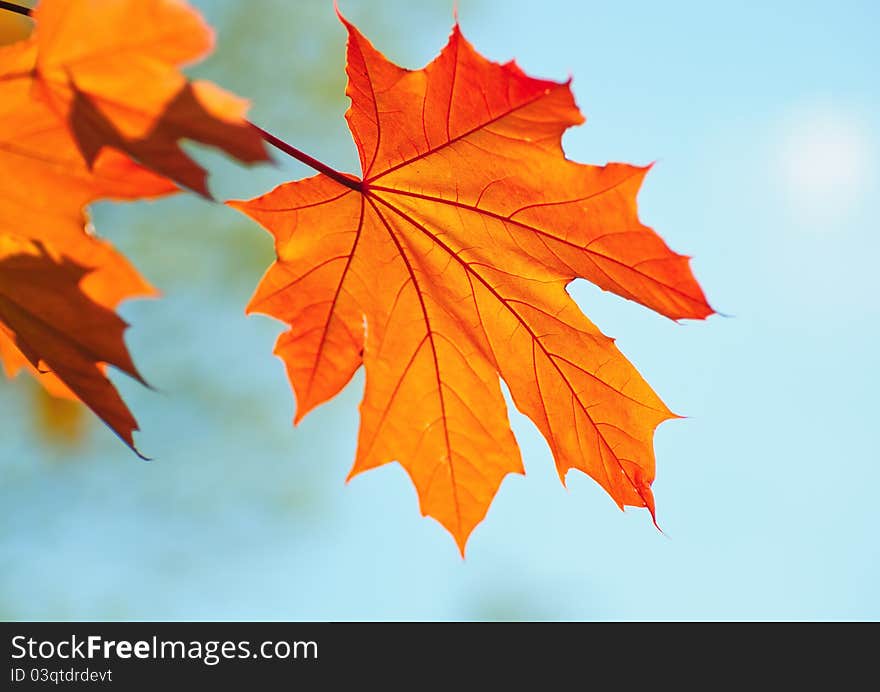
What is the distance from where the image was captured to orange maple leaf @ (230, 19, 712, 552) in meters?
1.15

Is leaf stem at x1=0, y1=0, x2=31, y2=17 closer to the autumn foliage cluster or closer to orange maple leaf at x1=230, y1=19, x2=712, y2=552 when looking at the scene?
the autumn foliage cluster

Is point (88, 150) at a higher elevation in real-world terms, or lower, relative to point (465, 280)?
lower

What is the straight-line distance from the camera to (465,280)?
140 centimetres

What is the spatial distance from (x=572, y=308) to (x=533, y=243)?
140mm

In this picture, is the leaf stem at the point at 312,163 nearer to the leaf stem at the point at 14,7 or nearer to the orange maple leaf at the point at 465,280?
the orange maple leaf at the point at 465,280

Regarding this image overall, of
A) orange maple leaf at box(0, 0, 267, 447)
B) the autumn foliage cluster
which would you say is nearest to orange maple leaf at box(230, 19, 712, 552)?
the autumn foliage cluster

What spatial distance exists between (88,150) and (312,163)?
0.41 meters

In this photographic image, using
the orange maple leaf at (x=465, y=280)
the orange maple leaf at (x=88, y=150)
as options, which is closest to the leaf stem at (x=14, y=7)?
the orange maple leaf at (x=88, y=150)

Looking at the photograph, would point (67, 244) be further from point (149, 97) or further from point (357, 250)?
point (357, 250)

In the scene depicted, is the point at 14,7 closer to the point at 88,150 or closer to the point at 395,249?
the point at 88,150

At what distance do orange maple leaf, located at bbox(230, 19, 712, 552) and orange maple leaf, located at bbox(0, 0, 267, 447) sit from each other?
0.30m

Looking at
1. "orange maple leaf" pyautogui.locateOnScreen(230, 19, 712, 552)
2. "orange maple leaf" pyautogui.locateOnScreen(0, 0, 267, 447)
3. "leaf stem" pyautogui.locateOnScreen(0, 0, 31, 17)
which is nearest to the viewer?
"orange maple leaf" pyautogui.locateOnScreen(0, 0, 267, 447)

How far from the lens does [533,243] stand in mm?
1299

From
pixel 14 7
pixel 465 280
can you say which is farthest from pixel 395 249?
pixel 14 7
